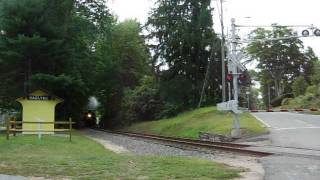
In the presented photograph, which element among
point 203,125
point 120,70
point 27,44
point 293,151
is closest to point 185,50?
point 120,70

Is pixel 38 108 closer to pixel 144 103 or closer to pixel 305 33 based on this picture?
pixel 305 33

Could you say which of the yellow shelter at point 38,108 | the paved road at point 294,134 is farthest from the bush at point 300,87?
the yellow shelter at point 38,108

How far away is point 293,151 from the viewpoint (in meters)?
21.3

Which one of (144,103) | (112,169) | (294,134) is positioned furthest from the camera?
(144,103)

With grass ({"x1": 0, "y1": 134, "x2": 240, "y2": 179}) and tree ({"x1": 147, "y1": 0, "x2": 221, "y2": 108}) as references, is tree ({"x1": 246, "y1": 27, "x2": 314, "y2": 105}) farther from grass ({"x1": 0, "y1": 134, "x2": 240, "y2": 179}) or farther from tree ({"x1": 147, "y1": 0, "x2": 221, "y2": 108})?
grass ({"x1": 0, "y1": 134, "x2": 240, "y2": 179})

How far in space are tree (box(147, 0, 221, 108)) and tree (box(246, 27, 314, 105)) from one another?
4639cm

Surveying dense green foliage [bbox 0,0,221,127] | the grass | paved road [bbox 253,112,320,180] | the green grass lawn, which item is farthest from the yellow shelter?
the grass

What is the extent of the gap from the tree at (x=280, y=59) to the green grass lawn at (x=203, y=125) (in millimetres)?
54264

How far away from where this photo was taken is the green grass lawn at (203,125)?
111ft

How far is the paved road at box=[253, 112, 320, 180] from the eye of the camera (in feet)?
45.3

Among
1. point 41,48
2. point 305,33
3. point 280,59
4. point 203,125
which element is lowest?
point 203,125

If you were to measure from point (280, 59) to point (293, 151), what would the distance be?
86023 mm

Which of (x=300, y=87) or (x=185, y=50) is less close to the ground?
(x=185, y=50)

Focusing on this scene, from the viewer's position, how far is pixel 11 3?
41.7 metres
